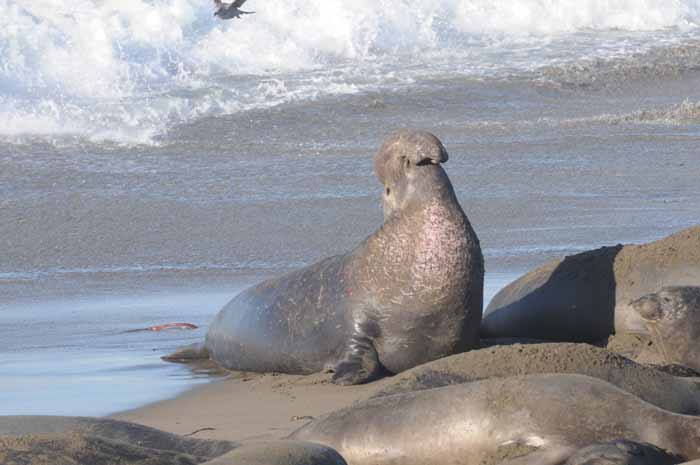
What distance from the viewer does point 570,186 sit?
12.1 metres

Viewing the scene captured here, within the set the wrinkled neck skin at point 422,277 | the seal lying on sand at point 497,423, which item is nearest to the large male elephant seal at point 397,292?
the wrinkled neck skin at point 422,277

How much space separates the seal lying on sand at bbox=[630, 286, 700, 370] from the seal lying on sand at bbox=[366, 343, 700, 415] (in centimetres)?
88

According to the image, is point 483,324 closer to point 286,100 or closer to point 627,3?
point 286,100

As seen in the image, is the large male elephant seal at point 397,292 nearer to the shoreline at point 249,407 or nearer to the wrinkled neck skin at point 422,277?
the wrinkled neck skin at point 422,277

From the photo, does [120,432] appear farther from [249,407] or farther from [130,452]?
[249,407]

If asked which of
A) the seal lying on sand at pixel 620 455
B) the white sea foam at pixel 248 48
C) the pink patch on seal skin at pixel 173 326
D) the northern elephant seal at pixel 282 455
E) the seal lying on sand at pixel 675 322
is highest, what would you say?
the white sea foam at pixel 248 48

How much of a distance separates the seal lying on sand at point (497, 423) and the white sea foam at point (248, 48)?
10.9 meters

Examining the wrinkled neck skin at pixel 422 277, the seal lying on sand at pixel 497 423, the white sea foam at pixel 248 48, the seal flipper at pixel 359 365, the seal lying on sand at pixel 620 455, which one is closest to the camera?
the seal lying on sand at pixel 620 455

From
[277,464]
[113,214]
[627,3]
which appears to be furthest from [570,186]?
[627,3]

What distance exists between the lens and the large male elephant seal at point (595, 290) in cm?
662

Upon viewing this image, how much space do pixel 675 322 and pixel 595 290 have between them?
919mm

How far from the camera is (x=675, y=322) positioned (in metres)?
5.86

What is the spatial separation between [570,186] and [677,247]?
5431 mm

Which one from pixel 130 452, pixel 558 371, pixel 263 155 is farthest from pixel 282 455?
pixel 263 155
